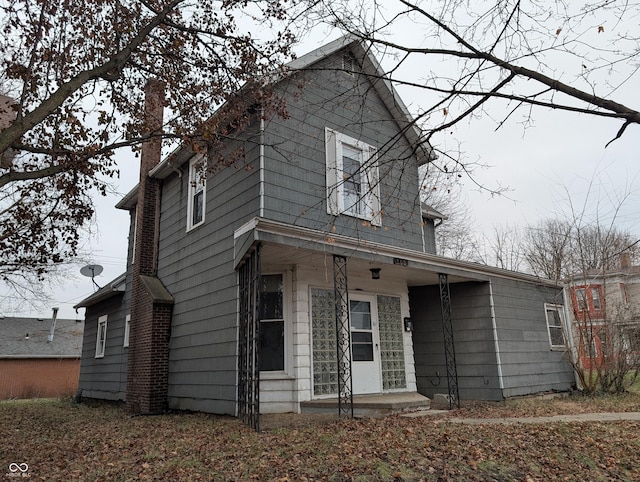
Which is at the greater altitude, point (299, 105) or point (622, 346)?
point (299, 105)

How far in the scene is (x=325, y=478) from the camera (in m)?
4.28

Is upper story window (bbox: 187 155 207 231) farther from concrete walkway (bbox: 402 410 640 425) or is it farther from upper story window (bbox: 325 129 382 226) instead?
concrete walkway (bbox: 402 410 640 425)

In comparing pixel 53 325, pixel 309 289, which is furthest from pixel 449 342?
pixel 53 325

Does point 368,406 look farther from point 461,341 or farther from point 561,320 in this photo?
point 561,320

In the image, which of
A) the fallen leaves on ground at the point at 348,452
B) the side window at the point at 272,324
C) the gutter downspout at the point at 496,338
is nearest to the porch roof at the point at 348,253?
the gutter downspout at the point at 496,338

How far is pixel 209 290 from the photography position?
9.45 m

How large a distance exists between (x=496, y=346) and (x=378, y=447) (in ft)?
19.8

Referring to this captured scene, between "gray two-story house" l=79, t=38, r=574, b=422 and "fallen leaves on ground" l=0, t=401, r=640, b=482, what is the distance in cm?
108

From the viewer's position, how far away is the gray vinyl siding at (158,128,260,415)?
8.57 m

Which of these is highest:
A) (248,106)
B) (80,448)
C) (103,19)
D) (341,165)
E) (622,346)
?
(103,19)

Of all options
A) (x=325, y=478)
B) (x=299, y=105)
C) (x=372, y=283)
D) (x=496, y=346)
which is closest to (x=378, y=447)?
(x=325, y=478)

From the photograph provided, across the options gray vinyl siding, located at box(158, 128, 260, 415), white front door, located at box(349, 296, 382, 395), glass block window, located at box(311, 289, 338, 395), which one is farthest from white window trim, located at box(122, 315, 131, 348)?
white front door, located at box(349, 296, 382, 395)

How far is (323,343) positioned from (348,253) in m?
1.94

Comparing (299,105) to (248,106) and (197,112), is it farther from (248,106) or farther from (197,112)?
(197,112)
